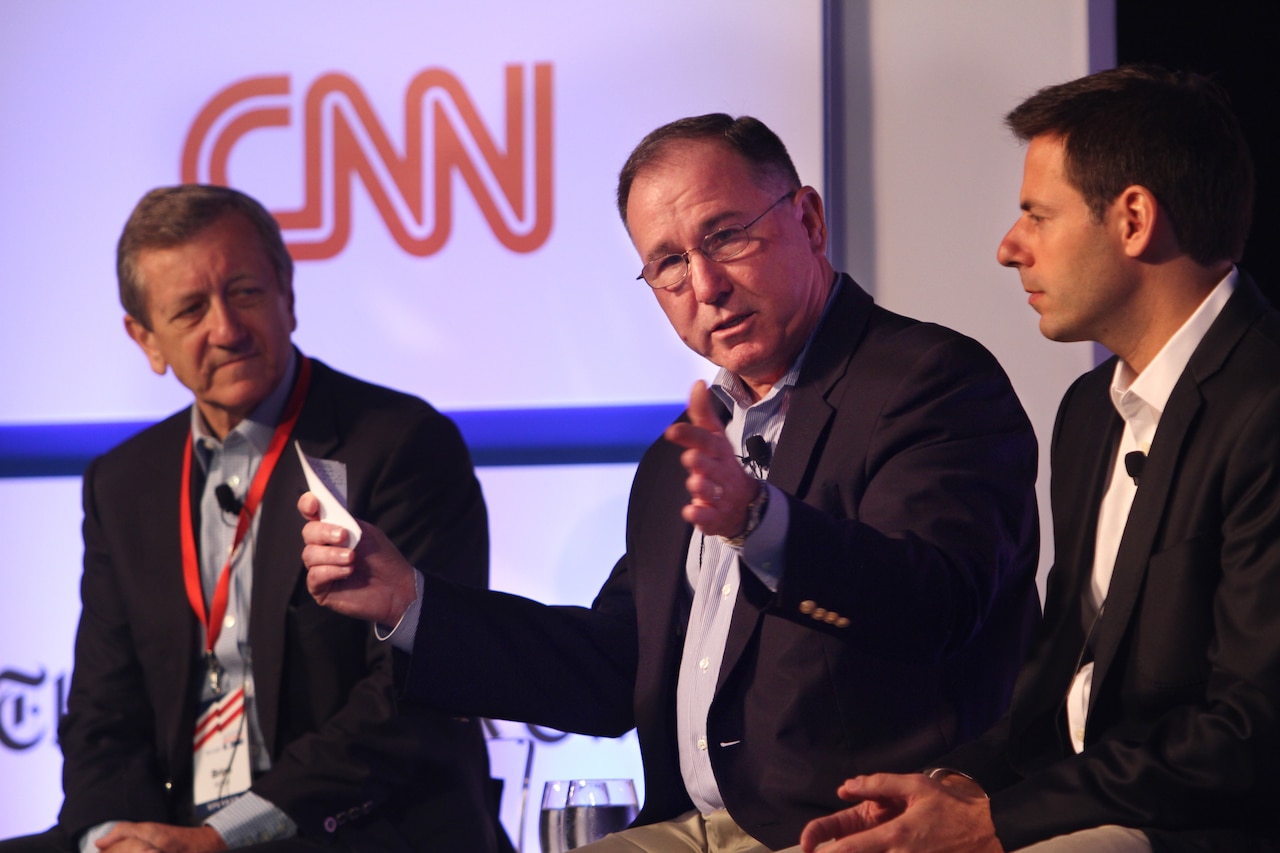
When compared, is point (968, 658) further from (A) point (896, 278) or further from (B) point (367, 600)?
(A) point (896, 278)

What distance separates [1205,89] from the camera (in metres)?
2.10

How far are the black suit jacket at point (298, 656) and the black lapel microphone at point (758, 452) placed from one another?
3.02 feet

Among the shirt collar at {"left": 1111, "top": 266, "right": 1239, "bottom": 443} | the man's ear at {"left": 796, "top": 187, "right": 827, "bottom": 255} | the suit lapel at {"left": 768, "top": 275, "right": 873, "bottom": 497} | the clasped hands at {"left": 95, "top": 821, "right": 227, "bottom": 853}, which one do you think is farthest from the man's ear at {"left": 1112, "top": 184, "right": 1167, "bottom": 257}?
the clasped hands at {"left": 95, "top": 821, "right": 227, "bottom": 853}

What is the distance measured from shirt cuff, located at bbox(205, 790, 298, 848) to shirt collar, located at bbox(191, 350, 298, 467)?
83cm

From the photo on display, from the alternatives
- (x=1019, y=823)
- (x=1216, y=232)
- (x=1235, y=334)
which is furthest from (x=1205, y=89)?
(x=1019, y=823)

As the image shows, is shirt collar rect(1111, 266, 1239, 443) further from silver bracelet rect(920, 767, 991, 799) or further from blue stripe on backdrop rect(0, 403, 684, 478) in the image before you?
blue stripe on backdrop rect(0, 403, 684, 478)

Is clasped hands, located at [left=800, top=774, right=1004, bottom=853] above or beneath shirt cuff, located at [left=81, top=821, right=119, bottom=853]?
above

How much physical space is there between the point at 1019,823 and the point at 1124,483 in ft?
1.96

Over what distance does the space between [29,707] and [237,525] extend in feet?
4.43

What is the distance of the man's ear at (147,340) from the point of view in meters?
3.31

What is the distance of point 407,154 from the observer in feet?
13.0

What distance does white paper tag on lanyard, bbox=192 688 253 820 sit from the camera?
2961 millimetres

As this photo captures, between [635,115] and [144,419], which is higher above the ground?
[635,115]

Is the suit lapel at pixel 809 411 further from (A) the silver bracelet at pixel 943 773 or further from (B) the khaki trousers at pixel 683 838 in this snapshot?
(A) the silver bracelet at pixel 943 773
